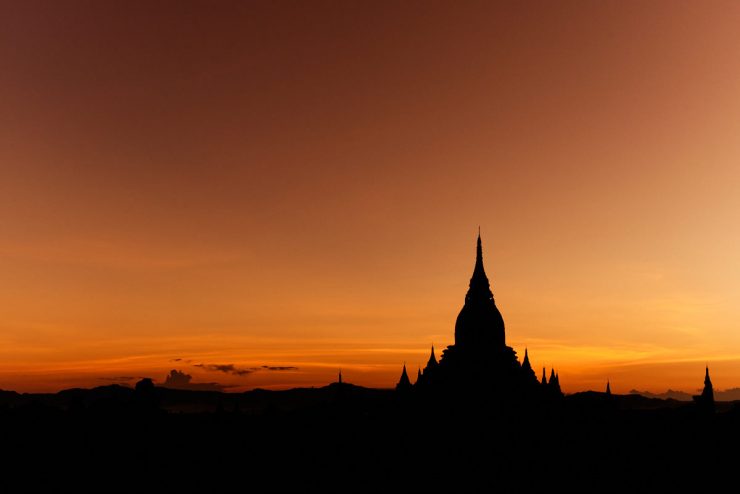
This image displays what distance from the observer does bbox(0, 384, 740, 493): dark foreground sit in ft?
320

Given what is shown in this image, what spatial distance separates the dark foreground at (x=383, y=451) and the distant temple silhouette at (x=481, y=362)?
121 inches

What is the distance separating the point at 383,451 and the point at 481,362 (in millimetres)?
20712

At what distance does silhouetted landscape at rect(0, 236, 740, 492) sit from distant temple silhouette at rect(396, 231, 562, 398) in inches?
6.9

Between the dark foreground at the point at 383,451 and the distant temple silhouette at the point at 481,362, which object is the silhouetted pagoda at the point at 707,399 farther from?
the distant temple silhouette at the point at 481,362

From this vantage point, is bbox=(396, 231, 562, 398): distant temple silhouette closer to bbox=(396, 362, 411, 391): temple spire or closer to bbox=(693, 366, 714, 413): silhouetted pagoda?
bbox=(396, 362, 411, 391): temple spire

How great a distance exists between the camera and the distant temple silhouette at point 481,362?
106 m

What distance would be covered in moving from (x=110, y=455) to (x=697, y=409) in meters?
108

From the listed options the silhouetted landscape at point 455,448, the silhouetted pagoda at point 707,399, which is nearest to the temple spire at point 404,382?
the silhouetted landscape at point 455,448

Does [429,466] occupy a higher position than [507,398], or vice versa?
[507,398]

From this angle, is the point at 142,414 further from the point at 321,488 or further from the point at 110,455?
the point at 321,488

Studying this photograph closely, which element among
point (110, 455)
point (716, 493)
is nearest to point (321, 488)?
point (716, 493)

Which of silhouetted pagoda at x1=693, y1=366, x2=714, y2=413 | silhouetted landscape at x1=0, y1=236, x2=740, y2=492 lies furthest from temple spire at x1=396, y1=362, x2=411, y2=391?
silhouetted pagoda at x1=693, y1=366, x2=714, y2=413

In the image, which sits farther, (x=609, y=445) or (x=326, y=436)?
(x=326, y=436)

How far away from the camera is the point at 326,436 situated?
140 m
